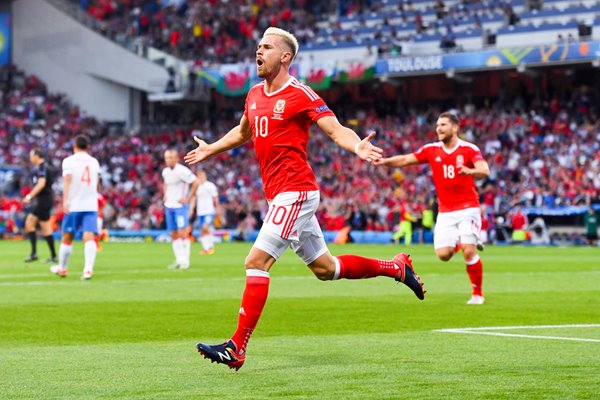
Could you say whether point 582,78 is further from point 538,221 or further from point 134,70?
point 134,70

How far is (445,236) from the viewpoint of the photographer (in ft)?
48.1

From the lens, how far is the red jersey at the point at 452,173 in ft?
47.8

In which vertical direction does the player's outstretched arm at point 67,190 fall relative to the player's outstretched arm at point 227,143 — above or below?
below

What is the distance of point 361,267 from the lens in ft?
31.2

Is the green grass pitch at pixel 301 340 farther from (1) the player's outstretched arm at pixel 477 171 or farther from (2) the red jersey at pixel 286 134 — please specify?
(1) the player's outstretched arm at pixel 477 171

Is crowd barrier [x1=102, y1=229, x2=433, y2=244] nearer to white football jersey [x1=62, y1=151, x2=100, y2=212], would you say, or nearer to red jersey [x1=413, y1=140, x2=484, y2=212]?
white football jersey [x1=62, y1=151, x2=100, y2=212]

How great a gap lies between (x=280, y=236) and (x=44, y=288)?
9.61 m

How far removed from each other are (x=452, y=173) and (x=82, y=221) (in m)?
7.28

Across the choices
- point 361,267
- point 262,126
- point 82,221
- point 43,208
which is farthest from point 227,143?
point 43,208

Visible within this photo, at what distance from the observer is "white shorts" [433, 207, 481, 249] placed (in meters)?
14.5

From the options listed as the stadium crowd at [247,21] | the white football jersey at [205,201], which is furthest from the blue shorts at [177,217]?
the stadium crowd at [247,21]

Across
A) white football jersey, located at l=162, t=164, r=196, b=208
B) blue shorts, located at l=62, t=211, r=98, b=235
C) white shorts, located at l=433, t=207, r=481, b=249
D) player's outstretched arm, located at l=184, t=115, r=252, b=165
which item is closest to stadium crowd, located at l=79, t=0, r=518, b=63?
white football jersey, located at l=162, t=164, r=196, b=208

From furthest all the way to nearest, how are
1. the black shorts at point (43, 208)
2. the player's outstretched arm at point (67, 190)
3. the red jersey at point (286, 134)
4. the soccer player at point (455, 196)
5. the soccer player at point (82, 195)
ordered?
the black shorts at point (43, 208) < the soccer player at point (82, 195) < the player's outstretched arm at point (67, 190) < the soccer player at point (455, 196) < the red jersey at point (286, 134)

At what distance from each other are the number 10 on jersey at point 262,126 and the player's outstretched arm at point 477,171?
5.19m
